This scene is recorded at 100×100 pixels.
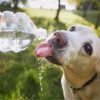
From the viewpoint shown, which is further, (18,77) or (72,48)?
(18,77)

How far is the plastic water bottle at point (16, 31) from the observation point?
474 centimetres

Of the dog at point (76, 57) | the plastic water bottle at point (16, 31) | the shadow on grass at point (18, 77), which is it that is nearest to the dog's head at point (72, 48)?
the dog at point (76, 57)

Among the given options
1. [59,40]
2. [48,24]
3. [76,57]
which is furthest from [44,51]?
[48,24]

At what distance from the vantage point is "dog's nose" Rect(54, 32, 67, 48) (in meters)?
3.35

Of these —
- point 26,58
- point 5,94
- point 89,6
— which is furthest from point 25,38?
→ point 89,6

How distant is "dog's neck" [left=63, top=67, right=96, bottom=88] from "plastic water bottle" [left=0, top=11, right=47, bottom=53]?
107 cm

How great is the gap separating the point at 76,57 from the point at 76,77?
23 centimetres

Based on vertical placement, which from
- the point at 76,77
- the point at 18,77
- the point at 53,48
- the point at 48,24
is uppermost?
the point at 53,48

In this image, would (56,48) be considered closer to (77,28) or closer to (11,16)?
(77,28)

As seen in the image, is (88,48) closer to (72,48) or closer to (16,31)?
(72,48)

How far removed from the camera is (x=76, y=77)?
365cm

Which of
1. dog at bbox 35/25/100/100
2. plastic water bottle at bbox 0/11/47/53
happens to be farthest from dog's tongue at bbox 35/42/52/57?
plastic water bottle at bbox 0/11/47/53

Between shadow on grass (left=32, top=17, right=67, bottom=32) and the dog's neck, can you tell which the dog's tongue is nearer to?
the dog's neck

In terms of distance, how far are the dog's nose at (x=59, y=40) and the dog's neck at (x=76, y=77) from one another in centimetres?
28
